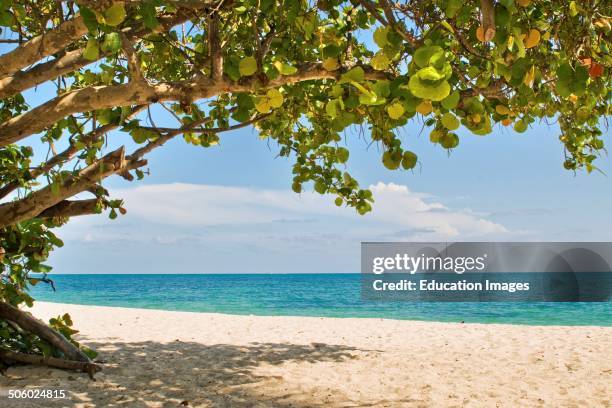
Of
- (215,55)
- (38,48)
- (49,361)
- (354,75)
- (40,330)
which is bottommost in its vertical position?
(49,361)

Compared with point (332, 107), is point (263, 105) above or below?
above

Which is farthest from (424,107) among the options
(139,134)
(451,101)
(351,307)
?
(351,307)

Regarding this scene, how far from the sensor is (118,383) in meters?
5.62

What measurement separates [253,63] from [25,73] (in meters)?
1.89

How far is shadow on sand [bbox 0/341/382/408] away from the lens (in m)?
5.03

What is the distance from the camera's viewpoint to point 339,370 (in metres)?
6.50

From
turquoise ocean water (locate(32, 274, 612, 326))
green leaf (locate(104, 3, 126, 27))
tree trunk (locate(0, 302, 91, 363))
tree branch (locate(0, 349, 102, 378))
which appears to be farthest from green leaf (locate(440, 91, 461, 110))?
turquoise ocean water (locate(32, 274, 612, 326))

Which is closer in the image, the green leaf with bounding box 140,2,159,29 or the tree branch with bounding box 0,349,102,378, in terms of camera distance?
the green leaf with bounding box 140,2,159,29

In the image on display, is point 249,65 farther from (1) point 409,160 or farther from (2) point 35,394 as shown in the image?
(2) point 35,394

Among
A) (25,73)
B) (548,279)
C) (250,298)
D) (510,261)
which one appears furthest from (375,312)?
(510,261)

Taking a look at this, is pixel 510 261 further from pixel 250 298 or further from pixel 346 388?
pixel 346 388

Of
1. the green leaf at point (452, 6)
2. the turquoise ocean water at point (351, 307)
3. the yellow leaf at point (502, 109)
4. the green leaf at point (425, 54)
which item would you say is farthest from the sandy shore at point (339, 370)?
the turquoise ocean water at point (351, 307)

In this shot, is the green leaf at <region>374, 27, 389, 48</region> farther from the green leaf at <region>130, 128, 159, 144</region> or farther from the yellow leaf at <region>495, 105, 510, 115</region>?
the green leaf at <region>130, 128, 159, 144</region>

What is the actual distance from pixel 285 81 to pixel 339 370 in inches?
168
